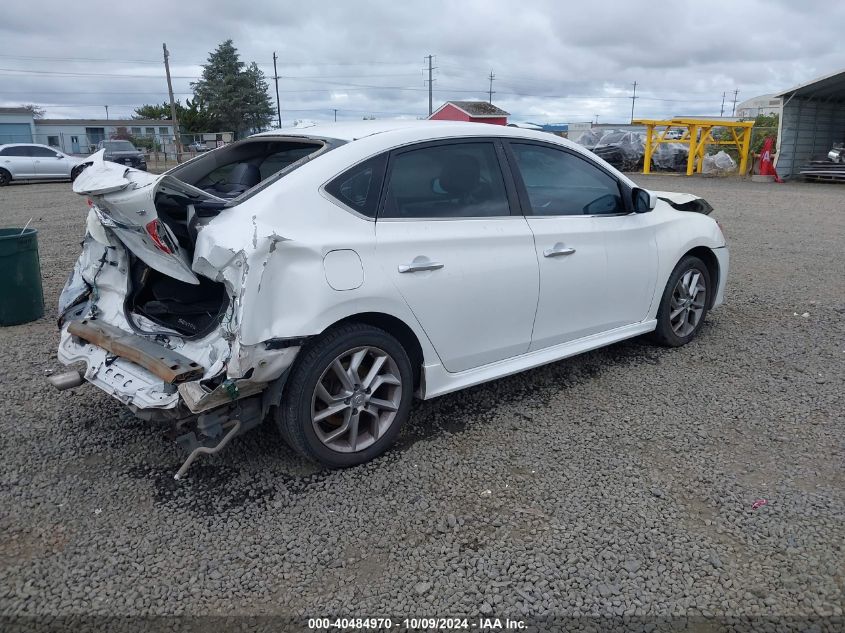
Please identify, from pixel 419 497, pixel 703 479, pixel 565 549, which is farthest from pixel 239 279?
pixel 703 479

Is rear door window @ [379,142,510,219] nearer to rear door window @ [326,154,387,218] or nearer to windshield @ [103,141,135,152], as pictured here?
rear door window @ [326,154,387,218]

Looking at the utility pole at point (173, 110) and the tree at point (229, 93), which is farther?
the tree at point (229, 93)

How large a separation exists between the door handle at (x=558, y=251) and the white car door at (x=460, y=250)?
0.13 meters

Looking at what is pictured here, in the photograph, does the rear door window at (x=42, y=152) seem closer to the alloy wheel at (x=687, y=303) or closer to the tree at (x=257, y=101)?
the alloy wheel at (x=687, y=303)

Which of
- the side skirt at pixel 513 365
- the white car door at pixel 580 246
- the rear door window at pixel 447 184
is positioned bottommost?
the side skirt at pixel 513 365

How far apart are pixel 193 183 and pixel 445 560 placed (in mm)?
2653

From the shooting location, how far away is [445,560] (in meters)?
2.83

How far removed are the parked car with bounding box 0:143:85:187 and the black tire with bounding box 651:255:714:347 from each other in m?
21.2

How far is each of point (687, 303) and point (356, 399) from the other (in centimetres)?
304

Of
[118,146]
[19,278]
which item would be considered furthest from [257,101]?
[19,278]

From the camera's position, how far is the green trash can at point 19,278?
220 inches

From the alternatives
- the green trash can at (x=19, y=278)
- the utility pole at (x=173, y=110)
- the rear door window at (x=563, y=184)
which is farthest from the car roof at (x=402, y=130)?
the utility pole at (x=173, y=110)

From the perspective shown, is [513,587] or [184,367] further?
[184,367]

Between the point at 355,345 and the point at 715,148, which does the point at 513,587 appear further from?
the point at 715,148
